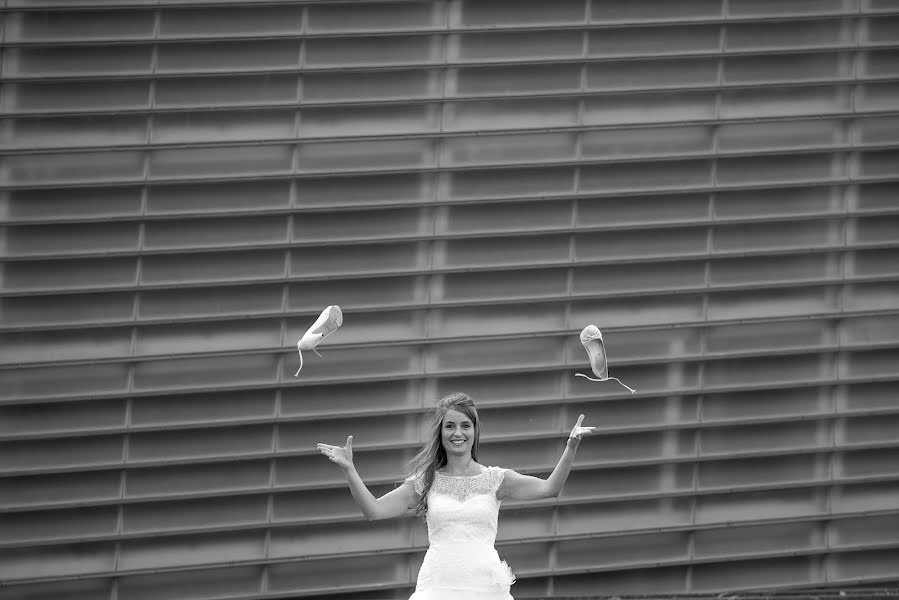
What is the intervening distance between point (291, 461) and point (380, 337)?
934mm

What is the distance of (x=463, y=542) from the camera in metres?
5.32

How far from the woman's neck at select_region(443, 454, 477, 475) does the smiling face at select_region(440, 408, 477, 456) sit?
0.18ft

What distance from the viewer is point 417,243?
7980mm

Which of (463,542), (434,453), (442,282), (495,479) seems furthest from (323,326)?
(442,282)

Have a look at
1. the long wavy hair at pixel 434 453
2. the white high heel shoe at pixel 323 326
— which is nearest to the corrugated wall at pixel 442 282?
the white high heel shoe at pixel 323 326

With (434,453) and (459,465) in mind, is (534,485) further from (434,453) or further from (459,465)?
(434,453)

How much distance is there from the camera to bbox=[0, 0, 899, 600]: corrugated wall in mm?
7711

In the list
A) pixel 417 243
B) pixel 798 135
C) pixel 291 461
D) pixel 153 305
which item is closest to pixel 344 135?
pixel 417 243

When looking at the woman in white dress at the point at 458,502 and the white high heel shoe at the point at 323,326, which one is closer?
the woman in white dress at the point at 458,502

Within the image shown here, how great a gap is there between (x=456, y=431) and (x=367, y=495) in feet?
1.54

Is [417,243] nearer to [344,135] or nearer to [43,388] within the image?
[344,135]

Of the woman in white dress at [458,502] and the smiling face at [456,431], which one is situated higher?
the smiling face at [456,431]

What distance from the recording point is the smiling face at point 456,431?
209 inches

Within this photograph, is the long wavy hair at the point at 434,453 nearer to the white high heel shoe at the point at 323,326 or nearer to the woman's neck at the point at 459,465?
the woman's neck at the point at 459,465
